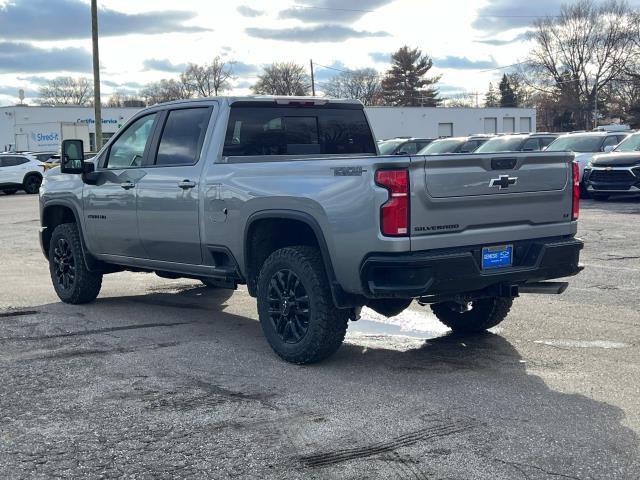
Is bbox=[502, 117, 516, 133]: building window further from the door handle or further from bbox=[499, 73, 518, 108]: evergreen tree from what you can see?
the door handle

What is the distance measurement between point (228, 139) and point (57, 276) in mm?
3055

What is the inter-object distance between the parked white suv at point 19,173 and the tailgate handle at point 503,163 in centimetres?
2890

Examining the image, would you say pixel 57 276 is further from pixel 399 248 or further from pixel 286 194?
pixel 399 248

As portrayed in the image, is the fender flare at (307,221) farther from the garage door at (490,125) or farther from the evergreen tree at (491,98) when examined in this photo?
the evergreen tree at (491,98)

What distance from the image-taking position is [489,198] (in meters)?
5.63

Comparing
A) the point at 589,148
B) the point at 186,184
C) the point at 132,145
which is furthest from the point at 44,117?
the point at 186,184

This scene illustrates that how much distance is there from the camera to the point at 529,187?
5.88 m

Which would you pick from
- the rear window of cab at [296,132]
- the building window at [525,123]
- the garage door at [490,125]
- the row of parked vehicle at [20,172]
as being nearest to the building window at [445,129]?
the garage door at [490,125]

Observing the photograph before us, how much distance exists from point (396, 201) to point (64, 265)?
4729 millimetres

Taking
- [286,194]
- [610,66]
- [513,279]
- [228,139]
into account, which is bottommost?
[513,279]

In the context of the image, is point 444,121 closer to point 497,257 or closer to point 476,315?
point 476,315

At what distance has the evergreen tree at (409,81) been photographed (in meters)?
96.4

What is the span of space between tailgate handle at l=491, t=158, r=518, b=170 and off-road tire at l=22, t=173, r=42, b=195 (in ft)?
96.6

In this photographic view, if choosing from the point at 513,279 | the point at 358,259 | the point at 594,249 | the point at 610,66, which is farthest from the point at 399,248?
the point at 610,66
